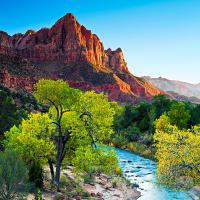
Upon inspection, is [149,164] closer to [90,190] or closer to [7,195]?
[90,190]

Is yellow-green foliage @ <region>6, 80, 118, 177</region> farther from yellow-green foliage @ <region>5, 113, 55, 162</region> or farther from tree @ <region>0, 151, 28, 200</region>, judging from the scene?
tree @ <region>0, 151, 28, 200</region>

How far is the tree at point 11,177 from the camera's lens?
22688 mm

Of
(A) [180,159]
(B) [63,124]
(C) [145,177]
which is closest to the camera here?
(A) [180,159]

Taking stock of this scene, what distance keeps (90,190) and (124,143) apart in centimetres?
4744

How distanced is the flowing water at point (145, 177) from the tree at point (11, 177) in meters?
15.6

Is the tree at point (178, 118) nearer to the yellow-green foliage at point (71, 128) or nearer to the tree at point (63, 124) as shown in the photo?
the tree at point (63, 124)

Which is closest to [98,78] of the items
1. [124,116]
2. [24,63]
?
[24,63]

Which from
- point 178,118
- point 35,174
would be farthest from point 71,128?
point 178,118

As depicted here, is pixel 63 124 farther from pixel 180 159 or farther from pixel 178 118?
pixel 178 118

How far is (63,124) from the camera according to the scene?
96.9 feet

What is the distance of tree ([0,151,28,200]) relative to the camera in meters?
22.7

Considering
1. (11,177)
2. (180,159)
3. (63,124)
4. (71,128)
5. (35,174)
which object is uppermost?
(63,124)

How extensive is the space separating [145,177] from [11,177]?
27.2m

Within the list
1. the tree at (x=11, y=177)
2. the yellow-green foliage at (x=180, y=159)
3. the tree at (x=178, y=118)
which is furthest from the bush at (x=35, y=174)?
the tree at (x=178, y=118)
